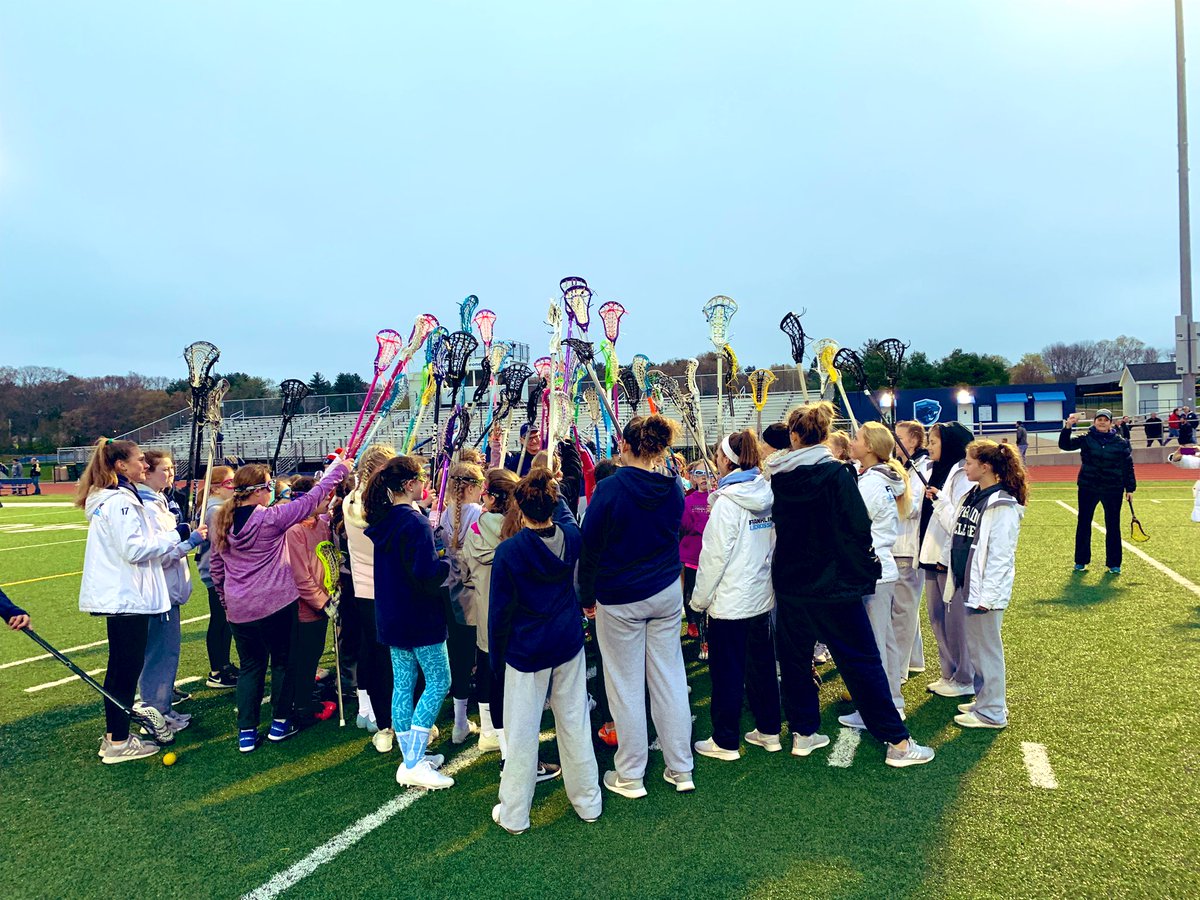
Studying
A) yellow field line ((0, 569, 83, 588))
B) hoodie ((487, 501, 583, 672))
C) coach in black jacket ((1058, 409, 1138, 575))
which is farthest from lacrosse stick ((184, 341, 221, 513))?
coach in black jacket ((1058, 409, 1138, 575))

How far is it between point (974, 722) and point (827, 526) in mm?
1848

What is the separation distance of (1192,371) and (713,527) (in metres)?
13.7

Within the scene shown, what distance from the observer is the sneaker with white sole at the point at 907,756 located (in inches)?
163

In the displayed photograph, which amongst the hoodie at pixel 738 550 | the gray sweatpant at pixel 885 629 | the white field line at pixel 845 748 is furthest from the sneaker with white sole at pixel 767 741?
the hoodie at pixel 738 550

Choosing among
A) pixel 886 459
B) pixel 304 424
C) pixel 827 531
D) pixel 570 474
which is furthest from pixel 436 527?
pixel 304 424

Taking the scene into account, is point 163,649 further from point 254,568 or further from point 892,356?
point 892,356

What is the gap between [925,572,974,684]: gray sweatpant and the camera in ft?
17.2

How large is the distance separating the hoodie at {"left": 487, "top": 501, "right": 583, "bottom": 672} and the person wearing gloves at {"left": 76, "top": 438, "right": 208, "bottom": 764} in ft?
8.21

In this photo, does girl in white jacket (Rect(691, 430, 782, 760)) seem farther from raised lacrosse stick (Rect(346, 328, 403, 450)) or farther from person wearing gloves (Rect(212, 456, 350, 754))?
raised lacrosse stick (Rect(346, 328, 403, 450))

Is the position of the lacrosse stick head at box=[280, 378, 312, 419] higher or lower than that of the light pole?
lower

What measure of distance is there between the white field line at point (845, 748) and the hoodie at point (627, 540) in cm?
157

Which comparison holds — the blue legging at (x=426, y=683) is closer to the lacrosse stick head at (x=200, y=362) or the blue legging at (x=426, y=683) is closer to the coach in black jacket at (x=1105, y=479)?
the lacrosse stick head at (x=200, y=362)

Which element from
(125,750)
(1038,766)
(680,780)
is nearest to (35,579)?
(125,750)

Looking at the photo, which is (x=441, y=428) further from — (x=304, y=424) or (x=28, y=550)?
(x=304, y=424)
